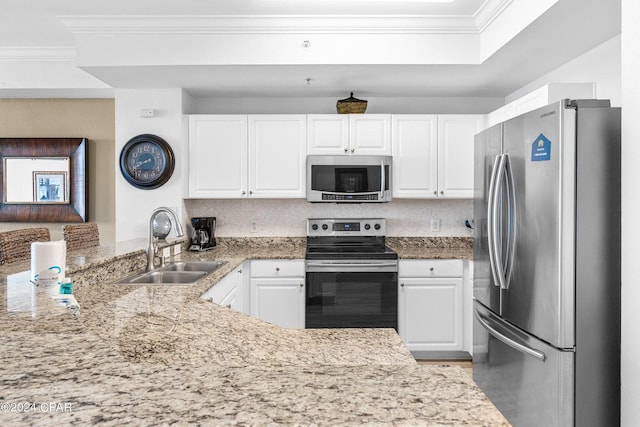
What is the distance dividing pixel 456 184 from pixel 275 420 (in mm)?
3510

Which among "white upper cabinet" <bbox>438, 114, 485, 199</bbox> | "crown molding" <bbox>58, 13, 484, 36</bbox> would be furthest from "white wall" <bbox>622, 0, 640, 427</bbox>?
"white upper cabinet" <bbox>438, 114, 485, 199</bbox>

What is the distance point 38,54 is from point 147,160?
1.36 m

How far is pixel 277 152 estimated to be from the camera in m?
3.80

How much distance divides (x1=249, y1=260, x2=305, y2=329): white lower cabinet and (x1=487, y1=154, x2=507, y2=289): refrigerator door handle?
171cm

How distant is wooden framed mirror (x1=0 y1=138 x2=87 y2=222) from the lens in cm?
443

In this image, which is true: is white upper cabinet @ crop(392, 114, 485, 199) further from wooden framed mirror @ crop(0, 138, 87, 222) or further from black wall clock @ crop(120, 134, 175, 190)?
wooden framed mirror @ crop(0, 138, 87, 222)

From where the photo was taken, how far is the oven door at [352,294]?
3447mm

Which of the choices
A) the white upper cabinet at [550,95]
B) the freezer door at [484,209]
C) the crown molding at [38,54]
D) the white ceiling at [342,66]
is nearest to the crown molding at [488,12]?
the white ceiling at [342,66]

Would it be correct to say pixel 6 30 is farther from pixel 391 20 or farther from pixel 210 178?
pixel 391 20

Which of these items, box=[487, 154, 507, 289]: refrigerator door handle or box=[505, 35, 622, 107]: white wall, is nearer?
box=[487, 154, 507, 289]: refrigerator door handle

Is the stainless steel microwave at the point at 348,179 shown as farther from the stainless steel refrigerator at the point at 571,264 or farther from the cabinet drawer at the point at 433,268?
the stainless steel refrigerator at the point at 571,264

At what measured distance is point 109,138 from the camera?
4480 millimetres

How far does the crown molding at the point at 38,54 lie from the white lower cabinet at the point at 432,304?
3.41 m

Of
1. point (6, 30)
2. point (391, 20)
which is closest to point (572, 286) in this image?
point (391, 20)
